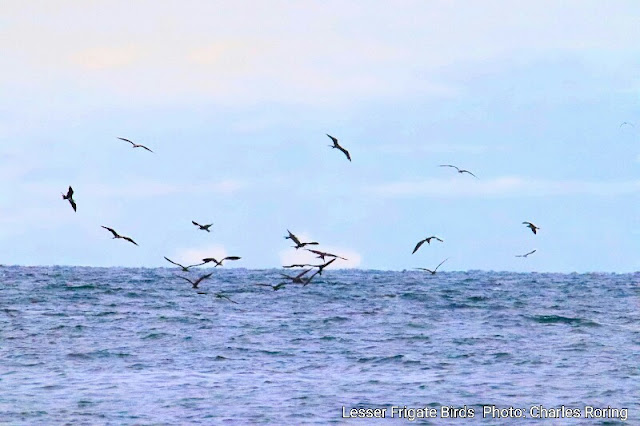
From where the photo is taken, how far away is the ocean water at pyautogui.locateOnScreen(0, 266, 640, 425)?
20.6 metres

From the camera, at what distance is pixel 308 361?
27406mm

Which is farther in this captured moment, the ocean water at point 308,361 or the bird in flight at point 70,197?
the ocean water at point 308,361

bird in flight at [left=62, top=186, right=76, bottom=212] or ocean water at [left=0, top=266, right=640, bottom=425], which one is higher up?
bird in flight at [left=62, top=186, right=76, bottom=212]

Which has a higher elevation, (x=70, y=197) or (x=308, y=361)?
(x=70, y=197)

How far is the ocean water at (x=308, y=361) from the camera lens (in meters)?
20.6

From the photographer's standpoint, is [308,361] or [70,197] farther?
[308,361]

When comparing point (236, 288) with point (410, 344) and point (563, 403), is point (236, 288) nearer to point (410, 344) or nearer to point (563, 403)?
point (410, 344)

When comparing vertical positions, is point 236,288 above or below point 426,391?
above

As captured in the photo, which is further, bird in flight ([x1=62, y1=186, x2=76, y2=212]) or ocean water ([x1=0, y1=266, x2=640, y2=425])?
ocean water ([x1=0, y1=266, x2=640, y2=425])

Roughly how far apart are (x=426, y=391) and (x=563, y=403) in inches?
124

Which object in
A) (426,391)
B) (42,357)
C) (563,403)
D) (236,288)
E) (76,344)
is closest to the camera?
(563,403)

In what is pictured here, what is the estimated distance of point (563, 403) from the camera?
21.3 metres

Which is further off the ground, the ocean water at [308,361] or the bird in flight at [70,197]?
the bird in flight at [70,197]

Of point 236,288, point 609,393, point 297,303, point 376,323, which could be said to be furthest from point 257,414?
point 236,288
